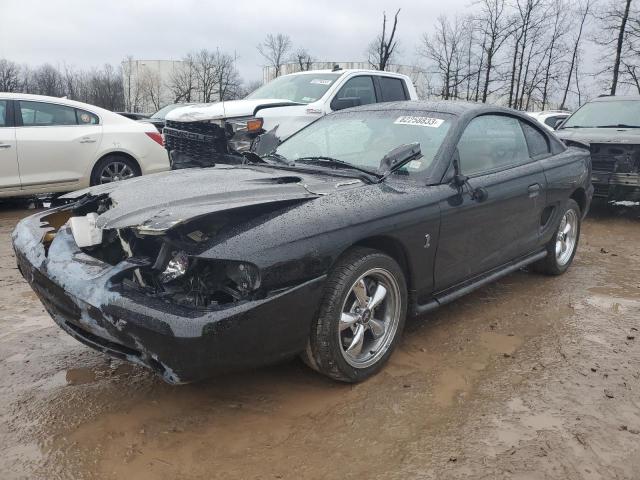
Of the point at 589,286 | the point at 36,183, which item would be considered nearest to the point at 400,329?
the point at 589,286

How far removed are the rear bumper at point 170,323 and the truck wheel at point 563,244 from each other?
2991 millimetres

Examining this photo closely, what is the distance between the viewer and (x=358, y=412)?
2.69 metres

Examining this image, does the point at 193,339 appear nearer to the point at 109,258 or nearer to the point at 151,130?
the point at 109,258

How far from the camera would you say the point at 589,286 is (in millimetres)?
4750

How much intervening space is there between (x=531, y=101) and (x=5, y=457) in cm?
3987

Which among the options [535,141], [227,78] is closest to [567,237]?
[535,141]

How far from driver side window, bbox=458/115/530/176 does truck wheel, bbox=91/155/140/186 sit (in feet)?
17.3

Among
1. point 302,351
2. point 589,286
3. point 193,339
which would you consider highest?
point 193,339

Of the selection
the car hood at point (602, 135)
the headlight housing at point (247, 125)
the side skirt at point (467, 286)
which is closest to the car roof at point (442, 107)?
the side skirt at point (467, 286)

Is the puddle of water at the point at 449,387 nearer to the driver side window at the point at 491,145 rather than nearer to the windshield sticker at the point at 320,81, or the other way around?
the driver side window at the point at 491,145

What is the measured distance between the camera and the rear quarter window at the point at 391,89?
8.38m

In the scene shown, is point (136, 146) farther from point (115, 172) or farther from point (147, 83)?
point (147, 83)

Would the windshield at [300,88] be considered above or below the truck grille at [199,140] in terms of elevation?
above

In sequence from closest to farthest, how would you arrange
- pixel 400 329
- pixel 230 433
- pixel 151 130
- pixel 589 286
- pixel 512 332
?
pixel 230 433, pixel 400 329, pixel 512 332, pixel 589 286, pixel 151 130
